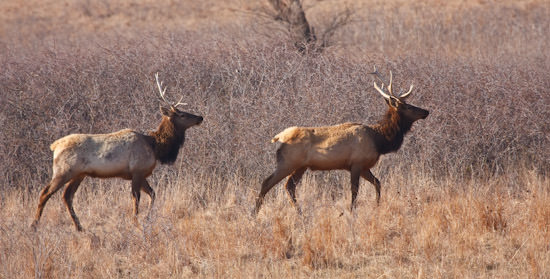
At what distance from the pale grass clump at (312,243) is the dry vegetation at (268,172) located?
21 mm

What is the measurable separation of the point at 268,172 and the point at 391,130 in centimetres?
235

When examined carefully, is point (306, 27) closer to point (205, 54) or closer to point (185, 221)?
point (205, 54)

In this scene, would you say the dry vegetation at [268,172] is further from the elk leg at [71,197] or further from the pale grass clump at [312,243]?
the elk leg at [71,197]

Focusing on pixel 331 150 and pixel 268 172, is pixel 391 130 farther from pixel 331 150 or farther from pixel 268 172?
pixel 268 172

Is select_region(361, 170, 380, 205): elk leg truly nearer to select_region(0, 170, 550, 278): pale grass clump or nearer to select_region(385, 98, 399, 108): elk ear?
select_region(0, 170, 550, 278): pale grass clump

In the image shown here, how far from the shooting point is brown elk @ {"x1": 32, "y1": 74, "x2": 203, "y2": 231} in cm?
798

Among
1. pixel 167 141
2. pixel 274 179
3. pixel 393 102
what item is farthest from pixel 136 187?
pixel 393 102

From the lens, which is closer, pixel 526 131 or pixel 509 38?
pixel 526 131

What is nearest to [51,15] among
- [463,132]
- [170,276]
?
[463,132]

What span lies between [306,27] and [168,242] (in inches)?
416

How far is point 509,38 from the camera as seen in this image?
2027cm

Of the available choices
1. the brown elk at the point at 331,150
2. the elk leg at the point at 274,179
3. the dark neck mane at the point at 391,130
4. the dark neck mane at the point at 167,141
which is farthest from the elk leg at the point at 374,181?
the dark neck mane at the point at 167,141

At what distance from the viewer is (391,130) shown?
890 centimetres

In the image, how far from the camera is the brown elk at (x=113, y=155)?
7.98 metres
